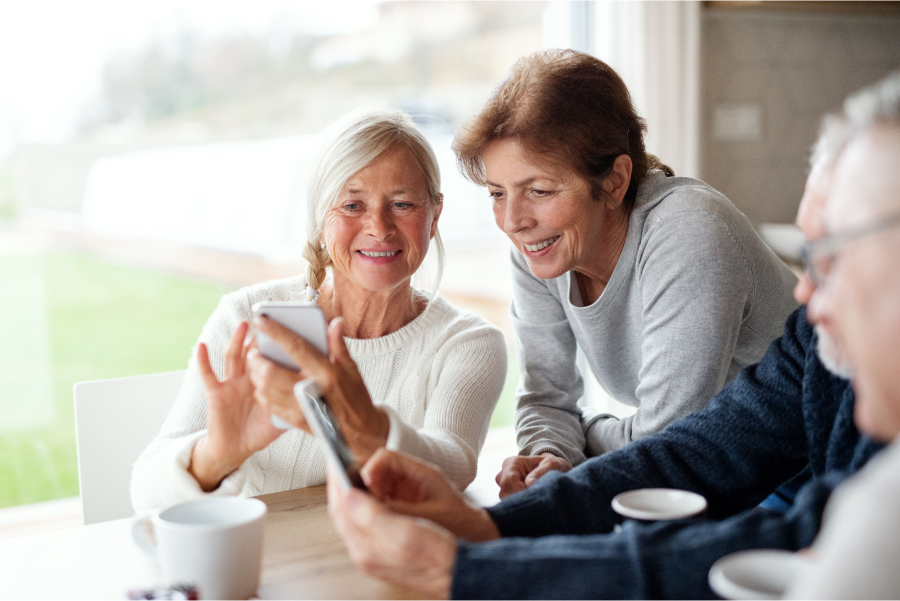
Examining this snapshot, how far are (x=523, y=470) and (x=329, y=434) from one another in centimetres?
42

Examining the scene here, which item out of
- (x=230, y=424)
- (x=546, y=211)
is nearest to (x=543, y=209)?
(x=546, y=211)

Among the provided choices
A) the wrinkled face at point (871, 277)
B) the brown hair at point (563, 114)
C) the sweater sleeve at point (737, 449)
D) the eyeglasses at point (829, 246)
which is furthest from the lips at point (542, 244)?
the wrinkled face at point (871, 277)

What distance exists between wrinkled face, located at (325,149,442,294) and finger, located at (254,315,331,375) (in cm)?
56

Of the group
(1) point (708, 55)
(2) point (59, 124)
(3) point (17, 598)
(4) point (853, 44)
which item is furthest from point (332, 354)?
(4) point (853, 44)

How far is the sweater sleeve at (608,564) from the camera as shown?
2.59ft

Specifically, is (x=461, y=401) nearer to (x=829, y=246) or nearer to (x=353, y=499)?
(x=353, y=499)

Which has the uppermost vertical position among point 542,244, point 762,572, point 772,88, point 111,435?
point 772,88

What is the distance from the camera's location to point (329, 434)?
1055 mm

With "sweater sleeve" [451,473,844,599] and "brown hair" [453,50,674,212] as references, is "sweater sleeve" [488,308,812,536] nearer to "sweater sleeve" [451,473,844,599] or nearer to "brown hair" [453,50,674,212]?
"sweater sleeve" [451,473,844,599]

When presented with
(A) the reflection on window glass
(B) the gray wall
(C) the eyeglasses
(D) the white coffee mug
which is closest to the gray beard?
(C) the eyeglasses

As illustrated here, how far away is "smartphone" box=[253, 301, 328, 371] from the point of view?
1.00 meters

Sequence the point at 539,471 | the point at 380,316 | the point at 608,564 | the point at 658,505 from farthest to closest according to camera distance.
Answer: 1. the point at 380,316
2. the point at 539,471
3. the point at 658,505
4. the point at 608,564

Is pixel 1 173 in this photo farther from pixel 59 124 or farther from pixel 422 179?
pixel 422 179

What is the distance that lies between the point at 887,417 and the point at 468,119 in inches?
42.6
